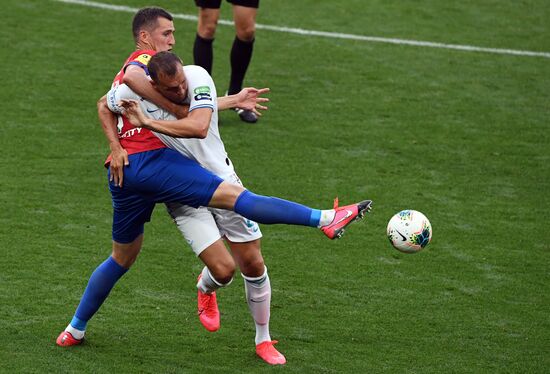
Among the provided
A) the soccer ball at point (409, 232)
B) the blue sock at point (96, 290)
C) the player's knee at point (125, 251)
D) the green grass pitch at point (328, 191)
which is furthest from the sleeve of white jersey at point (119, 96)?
the soccer ball at point (409, 232)

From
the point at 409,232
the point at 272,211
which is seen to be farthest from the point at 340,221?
the point at 409,232

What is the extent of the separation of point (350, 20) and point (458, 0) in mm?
1716

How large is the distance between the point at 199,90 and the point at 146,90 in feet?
0.95

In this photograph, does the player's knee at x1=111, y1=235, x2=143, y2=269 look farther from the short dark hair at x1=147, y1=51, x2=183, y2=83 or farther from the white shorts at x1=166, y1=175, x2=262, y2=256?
the short dark hair at x1=147, y1=51, x2=183, y2=83

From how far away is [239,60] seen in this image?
10680 millimetres

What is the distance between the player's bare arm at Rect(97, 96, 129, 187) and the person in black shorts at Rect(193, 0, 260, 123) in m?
4.23

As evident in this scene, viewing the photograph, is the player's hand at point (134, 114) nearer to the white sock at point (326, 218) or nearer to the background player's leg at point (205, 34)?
the white sock at point (326, 218)

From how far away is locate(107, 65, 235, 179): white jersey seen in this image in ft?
20.1

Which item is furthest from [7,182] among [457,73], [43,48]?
[457,73]

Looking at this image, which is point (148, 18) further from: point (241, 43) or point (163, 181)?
point (241, 43)

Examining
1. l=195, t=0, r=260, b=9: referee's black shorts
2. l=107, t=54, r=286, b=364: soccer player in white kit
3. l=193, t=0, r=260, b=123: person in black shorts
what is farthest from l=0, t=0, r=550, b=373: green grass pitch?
l=195, t=0, r=260, b=9: referee's black shorts

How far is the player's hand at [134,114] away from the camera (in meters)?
5.92

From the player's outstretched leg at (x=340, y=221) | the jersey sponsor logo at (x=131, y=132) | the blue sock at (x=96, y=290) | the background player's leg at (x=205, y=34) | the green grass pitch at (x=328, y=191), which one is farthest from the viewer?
the background player's leg at (x=205, y=34)

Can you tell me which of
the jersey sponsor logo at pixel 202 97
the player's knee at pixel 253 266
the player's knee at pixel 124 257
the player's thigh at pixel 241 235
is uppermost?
the jersey sponsor logo at pixel 202 97
